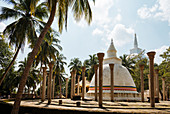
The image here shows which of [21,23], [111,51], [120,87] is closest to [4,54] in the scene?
[21,23]

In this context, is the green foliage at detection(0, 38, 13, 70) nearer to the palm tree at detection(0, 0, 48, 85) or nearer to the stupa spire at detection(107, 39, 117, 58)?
the palm tree at detection(0, 0, 48, 85)

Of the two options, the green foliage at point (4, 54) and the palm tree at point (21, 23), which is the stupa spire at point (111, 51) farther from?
the green foliage at point (4, 54)

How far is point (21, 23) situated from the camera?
1545 centimetres

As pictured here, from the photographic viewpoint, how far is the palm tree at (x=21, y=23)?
15.3m

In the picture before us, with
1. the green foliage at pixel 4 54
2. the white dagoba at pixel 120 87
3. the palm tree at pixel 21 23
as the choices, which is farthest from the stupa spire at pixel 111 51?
the green foliage at pixel 4 54

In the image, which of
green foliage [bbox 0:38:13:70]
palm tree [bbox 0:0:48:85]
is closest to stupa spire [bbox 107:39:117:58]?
palm tree [bbox 0:0:48:85]

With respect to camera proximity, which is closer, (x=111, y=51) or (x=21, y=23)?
(x=21, y=23)

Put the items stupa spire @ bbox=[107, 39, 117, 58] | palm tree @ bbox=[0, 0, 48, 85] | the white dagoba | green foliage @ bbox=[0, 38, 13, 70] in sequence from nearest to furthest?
palm tree @ bbox=[0, 0, 48, 85], the white dagoba, green foliage @ bbox=[0, 38, 13, 70], stupa spire @ bbox=[107, 39, 117, 58]

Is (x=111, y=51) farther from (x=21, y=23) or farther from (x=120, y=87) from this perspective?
(x=21, y=23)

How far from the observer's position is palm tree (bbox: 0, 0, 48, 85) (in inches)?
601

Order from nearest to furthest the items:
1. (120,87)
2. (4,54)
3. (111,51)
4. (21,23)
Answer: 1. (21,23)
2. (120,87)
3. (4,54)
4. (111,51)

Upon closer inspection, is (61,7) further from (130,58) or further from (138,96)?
(130,58)

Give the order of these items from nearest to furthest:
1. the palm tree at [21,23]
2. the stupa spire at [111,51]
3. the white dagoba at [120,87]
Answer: the palm tree at [21,23] → the white dagoba at [120,87] → the stupa spire at [111,51]

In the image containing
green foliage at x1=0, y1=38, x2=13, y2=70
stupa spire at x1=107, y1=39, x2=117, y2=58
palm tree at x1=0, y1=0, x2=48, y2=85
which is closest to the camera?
palm tree at x1=0, y1=0, x2=48, y2=85
